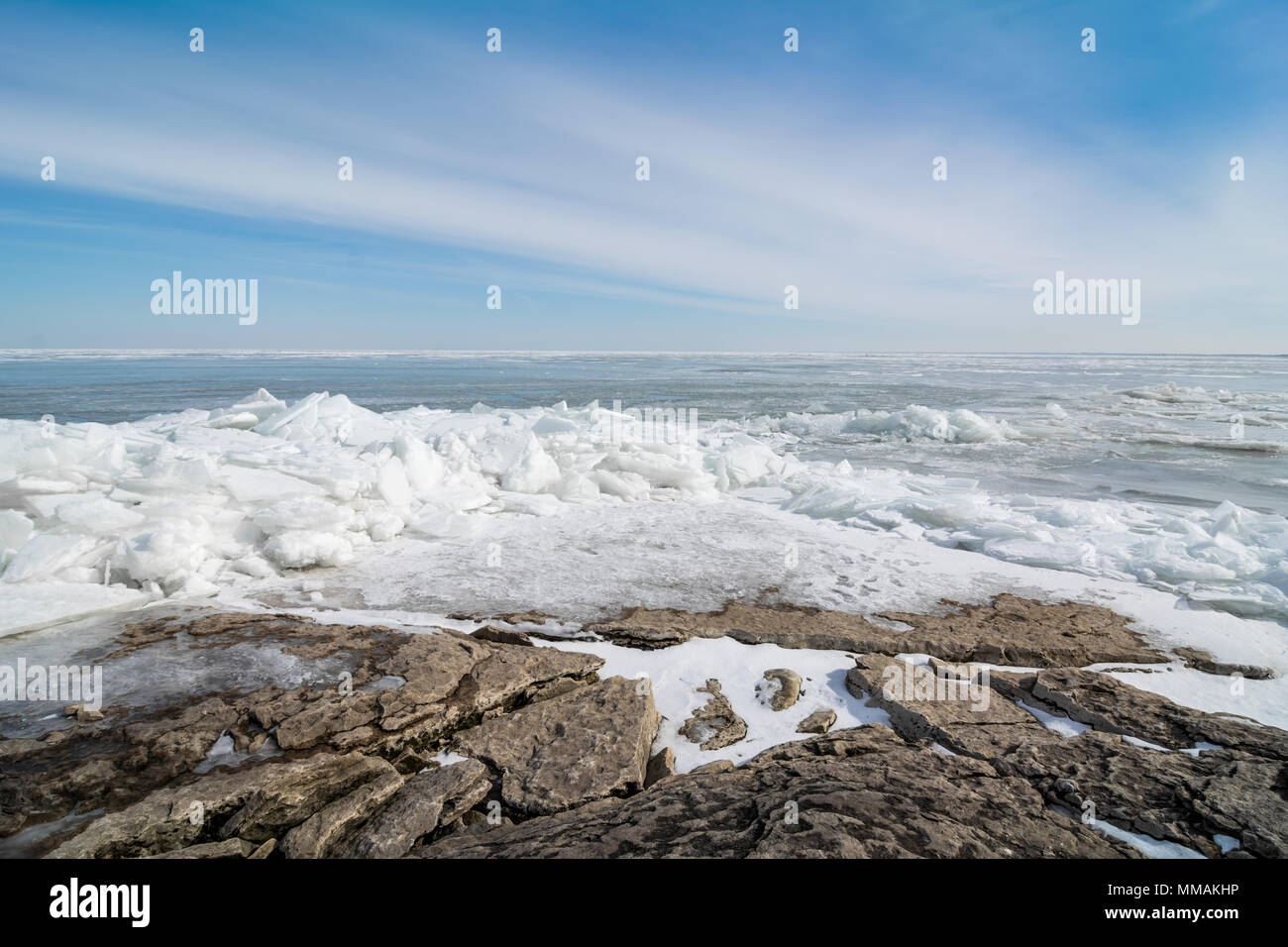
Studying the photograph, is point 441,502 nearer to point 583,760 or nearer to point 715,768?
point 583,760

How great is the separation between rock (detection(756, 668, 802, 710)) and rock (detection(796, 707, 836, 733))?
0.51ft

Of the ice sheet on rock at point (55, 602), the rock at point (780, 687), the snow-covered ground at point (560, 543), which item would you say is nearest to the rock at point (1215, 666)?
the snow-covered ground at point (560, 543)

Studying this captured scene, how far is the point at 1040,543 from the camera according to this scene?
227 inches

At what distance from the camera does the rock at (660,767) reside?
2572 mm

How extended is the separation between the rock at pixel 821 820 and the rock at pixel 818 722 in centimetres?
52

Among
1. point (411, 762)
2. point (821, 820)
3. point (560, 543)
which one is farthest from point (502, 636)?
point (821, 820)

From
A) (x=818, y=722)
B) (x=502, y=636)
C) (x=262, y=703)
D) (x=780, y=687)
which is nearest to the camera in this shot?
(x=262, y=703)

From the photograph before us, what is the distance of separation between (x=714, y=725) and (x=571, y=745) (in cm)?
75

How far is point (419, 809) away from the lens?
2.22m

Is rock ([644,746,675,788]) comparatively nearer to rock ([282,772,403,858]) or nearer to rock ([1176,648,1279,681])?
rock ([282,772,403,858])

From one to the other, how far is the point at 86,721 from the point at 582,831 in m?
2.45

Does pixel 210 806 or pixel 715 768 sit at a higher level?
pixel 210 806

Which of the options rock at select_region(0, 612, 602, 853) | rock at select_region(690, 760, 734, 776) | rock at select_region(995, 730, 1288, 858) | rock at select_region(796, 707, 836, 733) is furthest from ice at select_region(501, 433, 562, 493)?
rock at select_region(995, 730, 1288, 858)
